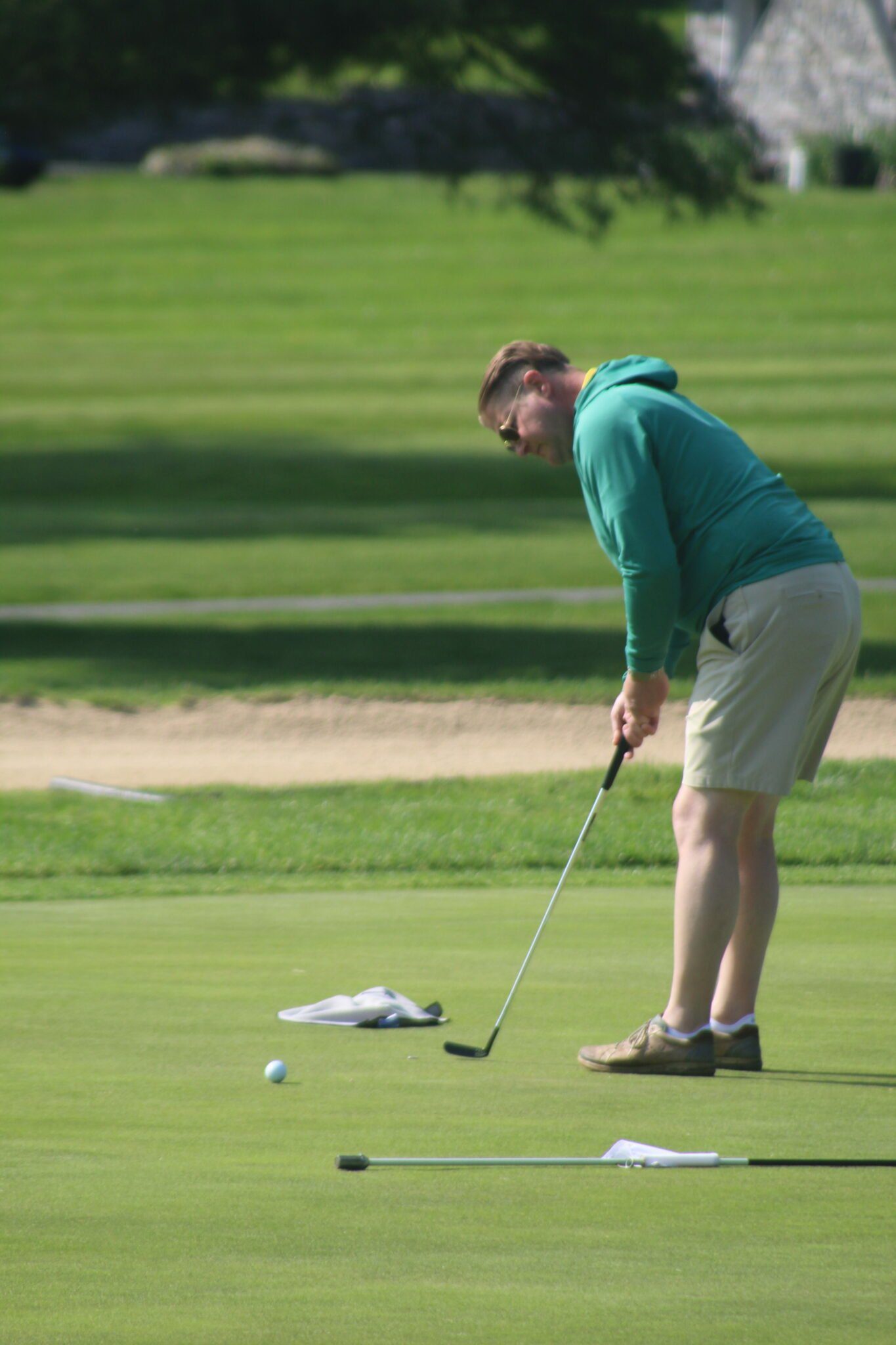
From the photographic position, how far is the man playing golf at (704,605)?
16.0 ft

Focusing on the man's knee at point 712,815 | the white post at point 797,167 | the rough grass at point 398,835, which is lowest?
the white post at point 797,167

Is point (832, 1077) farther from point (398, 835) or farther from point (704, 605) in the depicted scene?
point (398, 835)

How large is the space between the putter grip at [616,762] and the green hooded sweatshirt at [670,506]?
325mm

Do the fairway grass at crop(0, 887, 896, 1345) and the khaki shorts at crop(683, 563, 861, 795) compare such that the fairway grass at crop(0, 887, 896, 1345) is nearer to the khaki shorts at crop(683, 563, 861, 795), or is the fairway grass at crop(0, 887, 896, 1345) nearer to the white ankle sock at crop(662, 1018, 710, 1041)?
the white ankle sock at crop(662, 1018, 710, 1041)

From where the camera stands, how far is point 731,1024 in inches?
200

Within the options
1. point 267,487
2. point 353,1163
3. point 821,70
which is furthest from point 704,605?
point 821,70

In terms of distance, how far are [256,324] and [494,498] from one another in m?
29.0

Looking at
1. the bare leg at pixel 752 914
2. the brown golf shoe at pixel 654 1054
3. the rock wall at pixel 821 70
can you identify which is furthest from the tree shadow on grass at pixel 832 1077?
the rock wall at pixel 821 70

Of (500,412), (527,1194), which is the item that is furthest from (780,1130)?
(500,412)

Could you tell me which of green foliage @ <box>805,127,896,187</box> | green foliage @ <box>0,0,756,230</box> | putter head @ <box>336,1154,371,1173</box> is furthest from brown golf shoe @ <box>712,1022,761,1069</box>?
green foliage @ <box>805,127,896,187</box>

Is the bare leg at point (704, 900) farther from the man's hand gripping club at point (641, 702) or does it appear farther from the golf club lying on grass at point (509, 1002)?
the golf club lying on grass at point (509, 1002)

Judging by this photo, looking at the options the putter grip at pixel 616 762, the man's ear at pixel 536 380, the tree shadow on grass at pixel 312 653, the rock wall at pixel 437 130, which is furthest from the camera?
the rock wall at pixel 437 130

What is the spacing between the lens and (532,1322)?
10.8 ft

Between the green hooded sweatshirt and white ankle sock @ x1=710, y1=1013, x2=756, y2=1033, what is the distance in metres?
0.84
